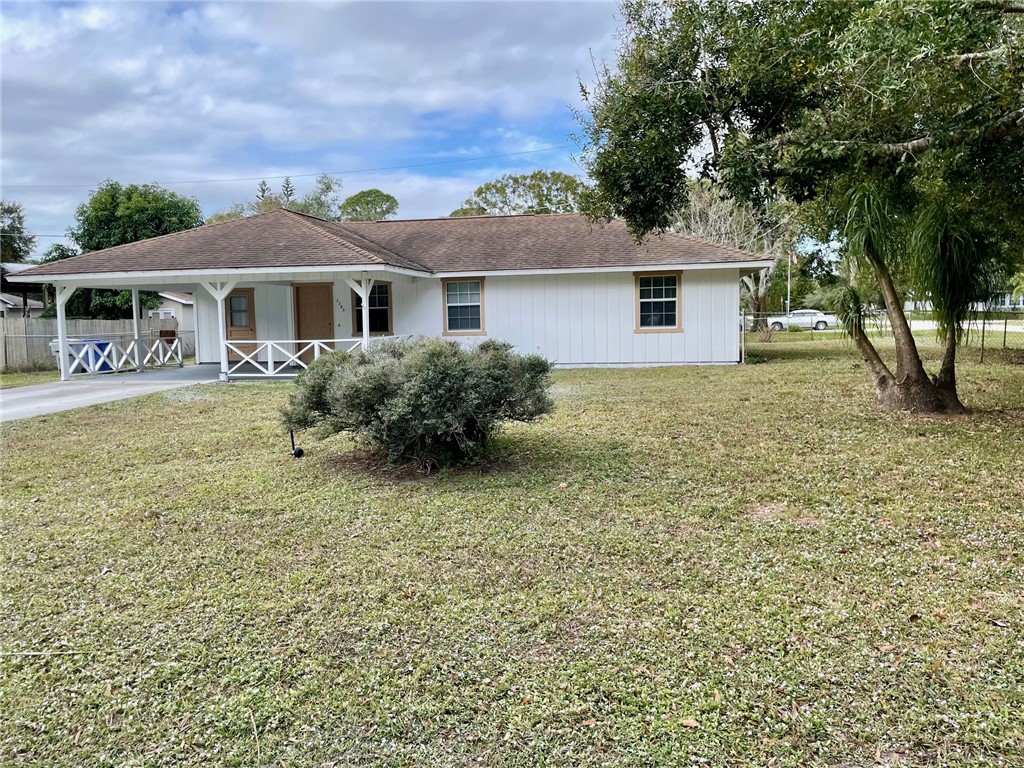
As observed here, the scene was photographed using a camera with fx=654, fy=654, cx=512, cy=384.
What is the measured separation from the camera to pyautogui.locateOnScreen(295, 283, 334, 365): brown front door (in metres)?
16.7

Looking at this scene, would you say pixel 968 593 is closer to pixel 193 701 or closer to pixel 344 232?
pixel 193 701

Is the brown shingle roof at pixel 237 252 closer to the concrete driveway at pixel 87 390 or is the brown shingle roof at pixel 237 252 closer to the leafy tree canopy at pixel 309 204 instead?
the concrete driveway at pixel 87 390

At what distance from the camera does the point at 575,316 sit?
A: 16078 millimetres

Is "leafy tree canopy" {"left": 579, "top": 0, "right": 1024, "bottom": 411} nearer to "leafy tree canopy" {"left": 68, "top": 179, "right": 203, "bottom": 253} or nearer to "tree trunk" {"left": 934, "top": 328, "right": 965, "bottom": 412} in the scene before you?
"tree trunk" {"left": 934, "top": 328, "right": 965, "bottom": 412}

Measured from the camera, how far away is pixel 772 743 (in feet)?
7.52

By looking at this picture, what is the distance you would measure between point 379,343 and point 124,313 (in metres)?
22.4

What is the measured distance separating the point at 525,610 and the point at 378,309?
1413cm

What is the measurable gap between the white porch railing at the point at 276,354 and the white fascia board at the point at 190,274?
144 centimetres

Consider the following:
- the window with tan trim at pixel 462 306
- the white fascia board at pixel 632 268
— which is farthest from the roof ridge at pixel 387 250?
the white fascia board at pixel 632 268

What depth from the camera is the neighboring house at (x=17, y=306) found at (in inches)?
1105

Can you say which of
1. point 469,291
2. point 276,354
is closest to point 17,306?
point 276,354

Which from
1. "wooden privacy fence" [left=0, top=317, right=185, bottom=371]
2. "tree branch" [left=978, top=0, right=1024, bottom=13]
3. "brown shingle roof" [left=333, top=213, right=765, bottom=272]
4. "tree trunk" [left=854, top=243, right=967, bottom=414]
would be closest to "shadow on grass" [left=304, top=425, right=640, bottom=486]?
"tree trunk" [left=854, top=243, right=967, bottom=414]

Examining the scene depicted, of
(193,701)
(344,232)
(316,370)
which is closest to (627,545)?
(193,701)

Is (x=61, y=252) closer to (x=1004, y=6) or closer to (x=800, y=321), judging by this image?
(x=1004, y=6)
